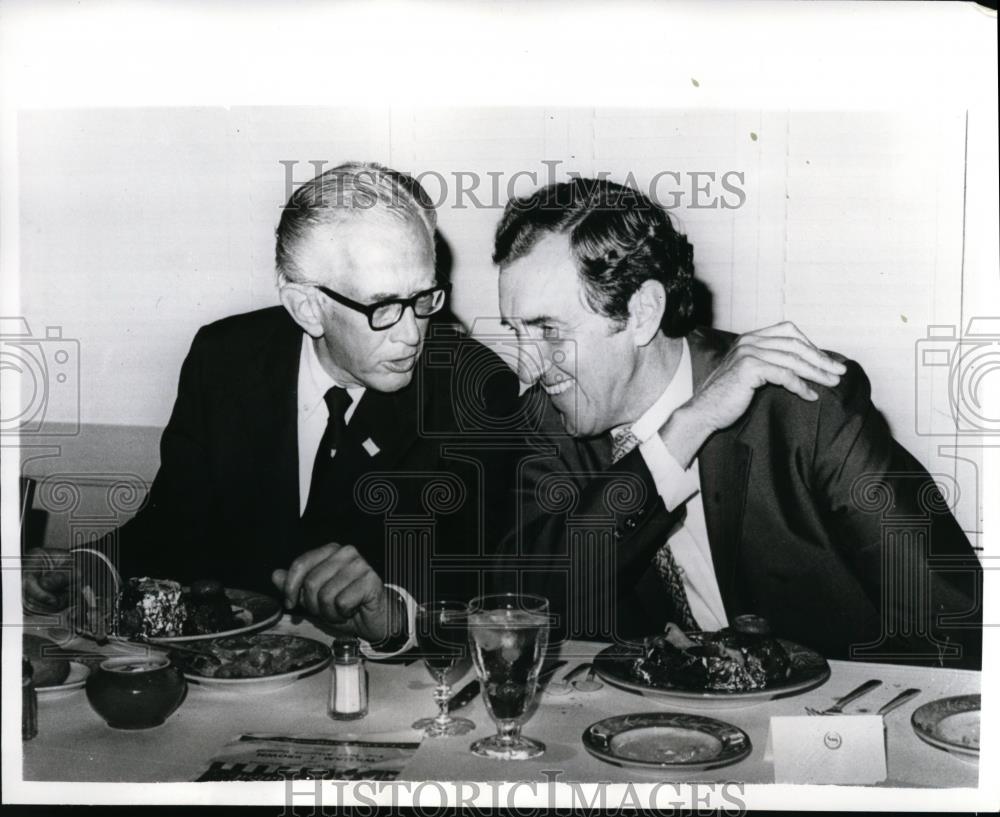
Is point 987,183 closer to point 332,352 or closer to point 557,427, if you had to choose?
point 557,427

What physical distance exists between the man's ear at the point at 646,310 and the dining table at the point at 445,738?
51 centimetres

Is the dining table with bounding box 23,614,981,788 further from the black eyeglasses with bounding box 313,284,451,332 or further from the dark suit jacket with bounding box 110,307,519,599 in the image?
the black eyeglasses with bounding box 313,284,451,332

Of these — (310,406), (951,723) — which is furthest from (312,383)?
(951,723)

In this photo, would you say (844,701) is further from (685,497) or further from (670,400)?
(670,400)

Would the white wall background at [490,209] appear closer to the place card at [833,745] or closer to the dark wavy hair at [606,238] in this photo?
the dark wavy hair at [606,238]

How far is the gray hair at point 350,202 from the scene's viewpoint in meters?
1.76

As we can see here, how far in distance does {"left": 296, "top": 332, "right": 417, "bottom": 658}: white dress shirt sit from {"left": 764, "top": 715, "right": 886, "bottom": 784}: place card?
0.81m

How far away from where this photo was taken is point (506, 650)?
4.78 ft

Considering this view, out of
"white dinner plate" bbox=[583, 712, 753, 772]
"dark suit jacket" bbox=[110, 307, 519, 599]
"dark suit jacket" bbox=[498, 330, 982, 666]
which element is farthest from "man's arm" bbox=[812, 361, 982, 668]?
"dark suit jacket" bbox=[110, 307, 519, 599]

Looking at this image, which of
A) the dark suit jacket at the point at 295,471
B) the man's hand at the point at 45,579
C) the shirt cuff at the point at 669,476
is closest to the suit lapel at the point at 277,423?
the dark suit jacket at the point at 295,471

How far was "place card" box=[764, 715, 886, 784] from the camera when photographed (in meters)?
1.48

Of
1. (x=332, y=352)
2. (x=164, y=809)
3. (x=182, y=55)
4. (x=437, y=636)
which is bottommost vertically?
(x=164, y=809)

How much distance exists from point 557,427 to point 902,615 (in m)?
0.62

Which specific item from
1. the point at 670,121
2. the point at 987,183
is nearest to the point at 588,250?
the point at 670,121
